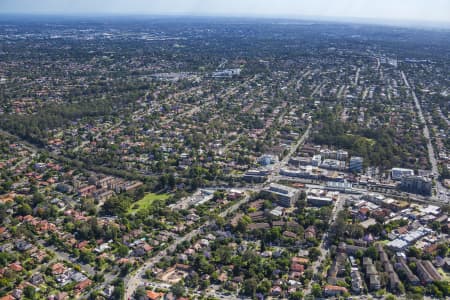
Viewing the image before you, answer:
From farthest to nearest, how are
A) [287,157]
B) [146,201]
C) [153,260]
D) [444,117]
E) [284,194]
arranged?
1. [444,117]
2. [287,157]
3. [146,201]
4. [284,194]
5. [153,260]

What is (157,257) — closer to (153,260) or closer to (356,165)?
(153,260)

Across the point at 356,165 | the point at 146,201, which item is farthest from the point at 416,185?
the point at 146,201

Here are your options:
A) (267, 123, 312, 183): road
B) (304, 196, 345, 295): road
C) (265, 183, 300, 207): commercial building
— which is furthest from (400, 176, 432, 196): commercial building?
(267, 123, 312, 183): road

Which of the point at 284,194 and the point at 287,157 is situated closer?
the point at 284,194

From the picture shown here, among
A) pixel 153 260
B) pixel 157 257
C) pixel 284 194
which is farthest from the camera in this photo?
pixel 284 194

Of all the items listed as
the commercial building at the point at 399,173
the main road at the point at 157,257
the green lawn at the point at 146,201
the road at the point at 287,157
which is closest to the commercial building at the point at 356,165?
the commercial building at the point at 399,173

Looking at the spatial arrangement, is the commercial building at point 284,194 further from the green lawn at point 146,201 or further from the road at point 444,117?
the road at point 444,117

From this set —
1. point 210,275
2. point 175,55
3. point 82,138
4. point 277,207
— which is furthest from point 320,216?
point 175,55

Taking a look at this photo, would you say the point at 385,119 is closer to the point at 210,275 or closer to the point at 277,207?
the point at 277,207
